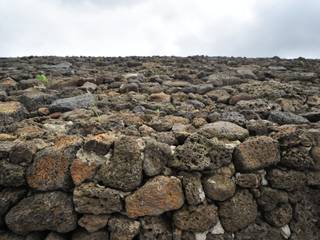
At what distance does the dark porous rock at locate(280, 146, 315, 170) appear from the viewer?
13.5 ft

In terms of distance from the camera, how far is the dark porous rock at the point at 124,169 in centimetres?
368

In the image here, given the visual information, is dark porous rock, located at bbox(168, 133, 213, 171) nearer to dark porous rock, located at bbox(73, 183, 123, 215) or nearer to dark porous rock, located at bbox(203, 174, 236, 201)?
dark porous rock, located at bbox(203, 174, 236, 201)

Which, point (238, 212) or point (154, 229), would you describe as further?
point (238, 212)

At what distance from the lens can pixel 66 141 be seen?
3.92 metres

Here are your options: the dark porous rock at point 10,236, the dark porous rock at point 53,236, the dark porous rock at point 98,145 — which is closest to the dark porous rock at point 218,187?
the dark porous rock at point 98,145

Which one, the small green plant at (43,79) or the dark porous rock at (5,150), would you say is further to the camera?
the small green plant at (43,79)

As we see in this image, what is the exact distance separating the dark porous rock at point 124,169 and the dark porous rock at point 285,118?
5.75ft

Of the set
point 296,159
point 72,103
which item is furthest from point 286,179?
point 72,103

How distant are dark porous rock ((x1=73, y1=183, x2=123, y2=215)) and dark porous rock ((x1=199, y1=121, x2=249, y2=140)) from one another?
3.50ft

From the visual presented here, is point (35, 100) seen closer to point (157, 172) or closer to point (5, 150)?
point (5, 150)

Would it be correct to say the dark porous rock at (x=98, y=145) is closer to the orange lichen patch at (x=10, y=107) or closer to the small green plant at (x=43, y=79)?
the orange lichen patch at (x=10, y=107)

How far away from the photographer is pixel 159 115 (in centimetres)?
494

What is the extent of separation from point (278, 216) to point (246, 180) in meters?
0.48

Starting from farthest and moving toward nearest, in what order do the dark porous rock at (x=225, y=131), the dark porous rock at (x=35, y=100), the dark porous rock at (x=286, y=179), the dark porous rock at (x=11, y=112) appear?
the dark porous rock at (x=35, y=100)
the dark porous rock at (x=11, y=112)
the dark porous rock at (x=225, y=131)
the dark porous rock at (x=286, y=179)
